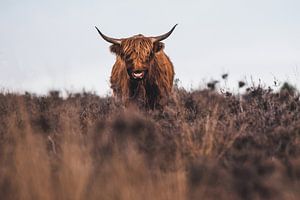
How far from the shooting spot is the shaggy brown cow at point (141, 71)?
7.90m

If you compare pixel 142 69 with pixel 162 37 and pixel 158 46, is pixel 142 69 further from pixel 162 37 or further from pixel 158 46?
pixel 162 37

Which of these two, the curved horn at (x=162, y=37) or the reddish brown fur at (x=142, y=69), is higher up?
the curved horn at (x=162, y=37)

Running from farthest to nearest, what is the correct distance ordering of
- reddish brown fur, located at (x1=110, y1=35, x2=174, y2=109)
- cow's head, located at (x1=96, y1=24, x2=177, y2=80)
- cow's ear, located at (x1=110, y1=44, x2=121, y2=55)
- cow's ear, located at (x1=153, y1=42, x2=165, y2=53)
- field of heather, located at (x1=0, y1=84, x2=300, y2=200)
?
cow's ear, located at (x1=110, y1=44, x2=121, y2=55)
cow's ear, located at (x1=153, y1=42, x2=165, y2=53)
reddish brown fur, located at (x1=110, y1=35, x2=174, y2=109)
cow's head, located at (x1=96, y1=24, x2=177, y2=80)
field of heather, located at (x1=0, y1=84, x2=300, y2=200)

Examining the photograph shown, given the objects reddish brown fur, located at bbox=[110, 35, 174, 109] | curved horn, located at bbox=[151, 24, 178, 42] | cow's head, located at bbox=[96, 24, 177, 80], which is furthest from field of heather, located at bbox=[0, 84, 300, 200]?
curved horn, located at bbox=[151, 24, 178, 42]

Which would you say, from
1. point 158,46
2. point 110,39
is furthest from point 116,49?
point 158,46

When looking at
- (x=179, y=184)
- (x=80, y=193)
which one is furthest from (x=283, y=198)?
(x=80, y=193)

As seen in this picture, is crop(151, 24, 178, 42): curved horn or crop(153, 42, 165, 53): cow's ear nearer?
crop(153, 42, 165, 53): cow's ear

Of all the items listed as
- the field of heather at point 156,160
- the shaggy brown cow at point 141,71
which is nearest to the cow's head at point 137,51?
the shaggy brown cow at point 141,71

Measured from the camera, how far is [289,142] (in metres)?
4.63

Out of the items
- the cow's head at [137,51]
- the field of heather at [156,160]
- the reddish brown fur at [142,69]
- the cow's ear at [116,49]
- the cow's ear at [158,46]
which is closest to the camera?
the field of heather at [156,160]

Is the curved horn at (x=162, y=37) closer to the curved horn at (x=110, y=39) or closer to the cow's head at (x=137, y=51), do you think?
the cow's head at (x=137, y=51)

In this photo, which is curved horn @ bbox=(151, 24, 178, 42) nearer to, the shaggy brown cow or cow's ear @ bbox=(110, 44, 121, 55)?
the shaggy brown cow

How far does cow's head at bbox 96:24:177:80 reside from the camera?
7.81m

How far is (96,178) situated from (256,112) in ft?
10.3
